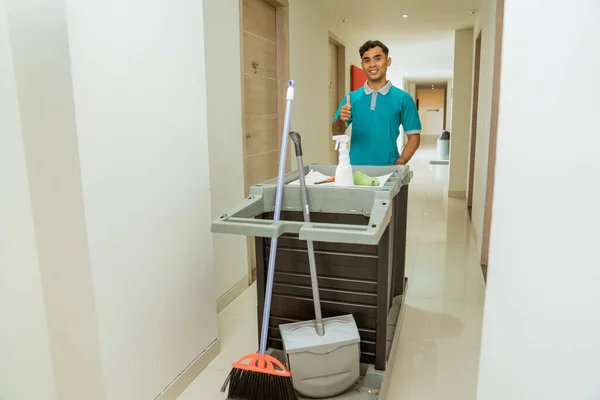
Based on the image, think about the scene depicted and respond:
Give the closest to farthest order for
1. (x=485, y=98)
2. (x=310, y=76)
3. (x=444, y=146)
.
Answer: (x=485, y=98)
(x=310, y=76)
(x=444, y=146)

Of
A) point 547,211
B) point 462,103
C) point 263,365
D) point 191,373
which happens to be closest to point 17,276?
point 263,365

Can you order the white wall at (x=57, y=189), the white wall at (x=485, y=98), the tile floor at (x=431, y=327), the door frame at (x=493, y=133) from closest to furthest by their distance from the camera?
the white wall at (x=57, y=189), the tile floor at (x=431, y=327), the door frame at (x=493, y=133), the white wall at (x=485, y=98)

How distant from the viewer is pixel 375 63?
103 inches

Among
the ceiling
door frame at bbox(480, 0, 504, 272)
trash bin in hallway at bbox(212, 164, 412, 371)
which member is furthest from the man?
the ceiling

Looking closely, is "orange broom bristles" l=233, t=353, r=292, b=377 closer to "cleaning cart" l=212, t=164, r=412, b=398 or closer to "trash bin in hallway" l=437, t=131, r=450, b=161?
"cleaning cart" l=212, t=164, r=412, b=398

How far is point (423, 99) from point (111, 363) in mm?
23592

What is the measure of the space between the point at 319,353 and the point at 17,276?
1.06 m

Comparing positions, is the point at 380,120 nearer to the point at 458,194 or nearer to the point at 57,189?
the point at 57,189

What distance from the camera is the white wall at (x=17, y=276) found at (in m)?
1.29

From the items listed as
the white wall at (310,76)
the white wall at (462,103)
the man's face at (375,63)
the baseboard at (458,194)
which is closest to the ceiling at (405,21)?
the white wall at (462,103)

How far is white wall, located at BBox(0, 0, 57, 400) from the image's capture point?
1293mm

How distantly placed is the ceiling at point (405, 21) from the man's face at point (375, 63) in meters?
2.49

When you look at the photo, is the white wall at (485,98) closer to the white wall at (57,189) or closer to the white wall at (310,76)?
the white wall at (310,76)

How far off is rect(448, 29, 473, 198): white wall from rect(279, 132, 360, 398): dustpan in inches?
200
